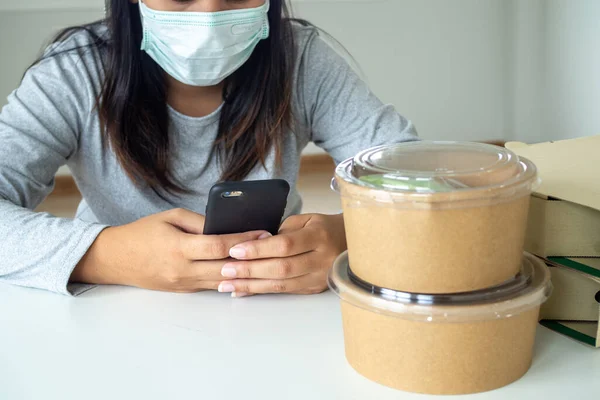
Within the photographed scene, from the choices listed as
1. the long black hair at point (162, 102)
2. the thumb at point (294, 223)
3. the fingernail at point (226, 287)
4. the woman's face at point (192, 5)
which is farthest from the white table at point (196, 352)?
the woman's face at point (192, 5)

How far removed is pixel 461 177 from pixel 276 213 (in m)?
0.32

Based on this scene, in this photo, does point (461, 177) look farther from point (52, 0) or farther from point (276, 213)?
point (52, 0)

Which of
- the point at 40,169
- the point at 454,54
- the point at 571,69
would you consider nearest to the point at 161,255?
the point at 40,169

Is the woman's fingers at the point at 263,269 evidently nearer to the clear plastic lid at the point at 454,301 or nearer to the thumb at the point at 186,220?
the thumb at the point at 186,220

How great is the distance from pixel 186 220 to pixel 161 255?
58 mm

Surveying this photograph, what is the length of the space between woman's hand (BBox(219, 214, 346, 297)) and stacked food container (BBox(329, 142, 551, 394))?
0.21 m

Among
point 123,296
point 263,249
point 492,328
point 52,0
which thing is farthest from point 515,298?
point 52,0

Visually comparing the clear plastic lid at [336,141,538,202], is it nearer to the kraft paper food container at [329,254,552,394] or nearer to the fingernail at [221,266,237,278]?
the kraft paper food container at [329,254,552,394]

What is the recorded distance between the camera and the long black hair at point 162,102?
1.15 metres

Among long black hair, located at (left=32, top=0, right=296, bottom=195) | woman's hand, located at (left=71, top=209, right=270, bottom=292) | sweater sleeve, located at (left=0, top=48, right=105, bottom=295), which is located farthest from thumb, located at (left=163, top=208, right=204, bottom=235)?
long black hair, located at (left=32, top=0, right=296, bottom=195)

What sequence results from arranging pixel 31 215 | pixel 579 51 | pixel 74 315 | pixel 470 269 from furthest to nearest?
pixel 579 51 → pixel 31 215 → pixel 74 315 → pixel 470 269

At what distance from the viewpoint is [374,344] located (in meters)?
0.64

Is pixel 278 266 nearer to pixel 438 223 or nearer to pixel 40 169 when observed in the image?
pixel 438 223

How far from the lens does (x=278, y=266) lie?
86 centimetres
